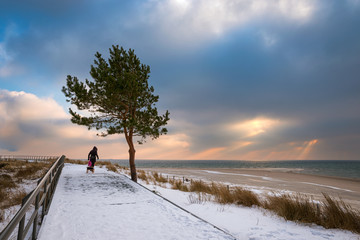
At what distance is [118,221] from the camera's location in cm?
500

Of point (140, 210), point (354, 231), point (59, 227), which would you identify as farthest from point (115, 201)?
point (354, 231)

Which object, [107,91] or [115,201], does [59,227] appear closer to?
[115,201]

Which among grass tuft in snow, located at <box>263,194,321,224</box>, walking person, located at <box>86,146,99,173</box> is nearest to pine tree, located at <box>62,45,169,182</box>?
walking person, located at <box>86,146,99,173</box>

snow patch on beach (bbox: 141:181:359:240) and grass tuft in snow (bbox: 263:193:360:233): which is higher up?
grass tuft in snow (bbox: 263:193:360:233)

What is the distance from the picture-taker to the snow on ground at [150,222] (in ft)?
14.3

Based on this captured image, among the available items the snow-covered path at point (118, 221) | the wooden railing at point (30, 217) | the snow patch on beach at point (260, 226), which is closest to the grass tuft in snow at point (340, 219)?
the snow patch on beach at point (260, 226)

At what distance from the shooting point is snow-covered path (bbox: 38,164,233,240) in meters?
4.29

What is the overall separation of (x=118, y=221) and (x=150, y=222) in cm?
84

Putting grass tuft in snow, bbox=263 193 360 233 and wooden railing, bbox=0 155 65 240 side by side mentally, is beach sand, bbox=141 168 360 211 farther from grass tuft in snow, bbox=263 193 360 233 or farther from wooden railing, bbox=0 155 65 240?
wooden railing, bbox=0 155 65 240

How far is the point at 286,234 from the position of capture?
5277 mm

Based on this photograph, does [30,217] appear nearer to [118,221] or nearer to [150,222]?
[118,221]

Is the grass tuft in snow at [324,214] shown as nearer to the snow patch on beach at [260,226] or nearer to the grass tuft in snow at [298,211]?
the grass tuft in snow at [298,211]

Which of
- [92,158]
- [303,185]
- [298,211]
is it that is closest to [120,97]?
[92,158]

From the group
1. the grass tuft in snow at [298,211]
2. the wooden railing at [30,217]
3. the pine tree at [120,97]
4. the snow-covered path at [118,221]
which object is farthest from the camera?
the pine tree at [120,97]
